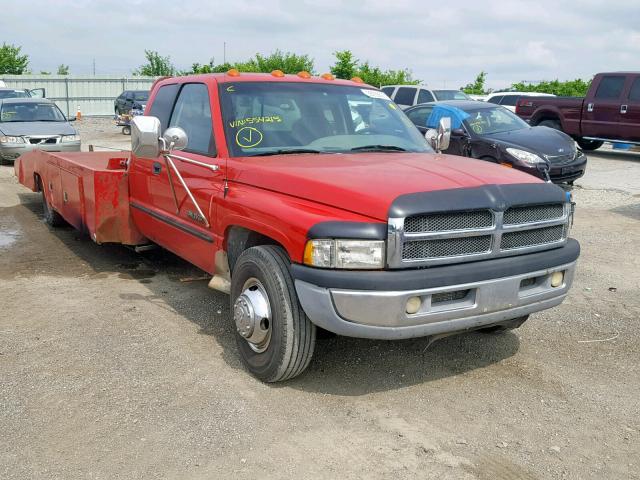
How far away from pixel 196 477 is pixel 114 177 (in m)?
3.67

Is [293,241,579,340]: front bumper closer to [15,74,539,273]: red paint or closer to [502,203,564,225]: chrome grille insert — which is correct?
[502,203,564,225]: chrome grille insert

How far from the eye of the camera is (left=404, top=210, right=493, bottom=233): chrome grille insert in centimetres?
351

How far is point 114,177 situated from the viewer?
616 centimetres

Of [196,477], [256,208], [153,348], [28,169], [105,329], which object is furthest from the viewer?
[28,169]

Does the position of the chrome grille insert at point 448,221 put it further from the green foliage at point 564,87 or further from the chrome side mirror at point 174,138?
the green foliage at point 564,87

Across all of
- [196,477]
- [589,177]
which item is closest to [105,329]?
[196,477]

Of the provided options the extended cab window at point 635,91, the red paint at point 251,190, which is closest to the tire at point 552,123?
the extended cab window at point 635,91

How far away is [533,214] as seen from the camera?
156 inches

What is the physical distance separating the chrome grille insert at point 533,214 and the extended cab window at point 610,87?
547 inches

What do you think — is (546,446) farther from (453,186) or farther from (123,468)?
(123,468)

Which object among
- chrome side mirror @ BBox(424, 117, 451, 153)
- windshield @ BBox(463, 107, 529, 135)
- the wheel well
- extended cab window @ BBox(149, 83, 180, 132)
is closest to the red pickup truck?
windshield @ BBox(463, 107, 529, 135)

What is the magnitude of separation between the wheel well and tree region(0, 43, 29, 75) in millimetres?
52890

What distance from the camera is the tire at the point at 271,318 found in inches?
149

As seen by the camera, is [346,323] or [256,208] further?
[256,208]
